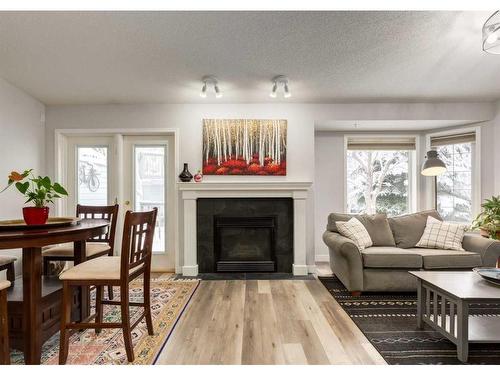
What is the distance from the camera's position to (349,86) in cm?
363

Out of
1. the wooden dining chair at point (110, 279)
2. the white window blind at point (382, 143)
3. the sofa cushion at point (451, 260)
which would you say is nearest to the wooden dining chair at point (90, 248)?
the wooden dining chair at point (110, 279)

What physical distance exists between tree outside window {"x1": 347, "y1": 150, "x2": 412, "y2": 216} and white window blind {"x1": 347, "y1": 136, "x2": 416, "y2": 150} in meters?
0.08

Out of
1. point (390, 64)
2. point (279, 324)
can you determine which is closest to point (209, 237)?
point (279, 324)

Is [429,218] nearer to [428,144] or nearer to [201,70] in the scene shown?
[428,144]

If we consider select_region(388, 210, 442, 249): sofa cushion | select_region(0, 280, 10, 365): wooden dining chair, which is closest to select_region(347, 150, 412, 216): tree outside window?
select_region(388, 210, 442, 249): sofa cushion

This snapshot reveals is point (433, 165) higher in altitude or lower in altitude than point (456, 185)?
higher

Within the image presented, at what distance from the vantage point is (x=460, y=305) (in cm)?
193

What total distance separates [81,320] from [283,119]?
3.25 metres

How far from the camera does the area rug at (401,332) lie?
6.48 ft

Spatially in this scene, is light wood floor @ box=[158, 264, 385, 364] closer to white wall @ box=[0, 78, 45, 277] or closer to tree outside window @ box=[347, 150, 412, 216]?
tree outside window @ box=[347, 150, 412, 216]

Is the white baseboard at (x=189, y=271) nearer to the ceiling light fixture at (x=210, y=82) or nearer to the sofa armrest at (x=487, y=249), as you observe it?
the ceiling light fixture at (x=210, y=82)

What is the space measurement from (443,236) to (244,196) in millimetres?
2447

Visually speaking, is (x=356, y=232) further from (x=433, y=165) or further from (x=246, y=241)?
(x=246, y=241)

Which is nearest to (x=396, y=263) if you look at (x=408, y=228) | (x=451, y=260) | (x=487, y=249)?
(x=451, y=260)
